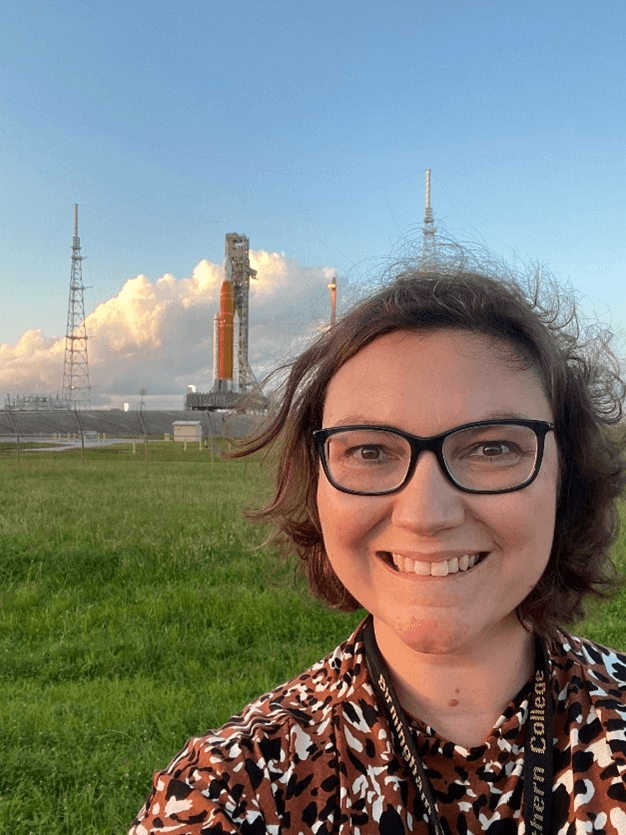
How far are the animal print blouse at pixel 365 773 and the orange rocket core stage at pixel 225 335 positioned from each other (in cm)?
5951

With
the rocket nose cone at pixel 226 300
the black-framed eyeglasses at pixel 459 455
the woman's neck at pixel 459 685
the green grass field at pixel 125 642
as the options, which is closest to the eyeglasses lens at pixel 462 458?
the black-framed eyeglasses at pixel 459 455

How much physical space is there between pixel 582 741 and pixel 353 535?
0.56 metres

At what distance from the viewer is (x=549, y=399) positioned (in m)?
1.51

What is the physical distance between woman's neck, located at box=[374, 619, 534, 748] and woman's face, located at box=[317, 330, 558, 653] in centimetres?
6

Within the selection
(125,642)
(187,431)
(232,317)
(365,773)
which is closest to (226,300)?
(232,317)

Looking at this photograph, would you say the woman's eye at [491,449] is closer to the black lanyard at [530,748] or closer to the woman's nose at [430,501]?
the woman's nose at [430,501]

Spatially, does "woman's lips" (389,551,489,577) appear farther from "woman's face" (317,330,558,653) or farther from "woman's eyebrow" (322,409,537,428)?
"woman's eyebrow" (322,409,537,428)

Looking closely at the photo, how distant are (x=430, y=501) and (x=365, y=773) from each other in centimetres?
50

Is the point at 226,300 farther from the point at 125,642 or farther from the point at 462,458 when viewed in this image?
the point at 462,458

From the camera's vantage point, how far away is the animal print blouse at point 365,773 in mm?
1216

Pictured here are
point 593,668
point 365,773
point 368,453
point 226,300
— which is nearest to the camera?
point 365,773

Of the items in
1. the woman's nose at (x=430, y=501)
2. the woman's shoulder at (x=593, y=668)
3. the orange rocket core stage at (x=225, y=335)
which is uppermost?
the orange rocket core stage at (x=225, y=335)

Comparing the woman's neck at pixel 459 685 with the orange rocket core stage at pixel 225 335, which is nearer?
the woman's neck at pixel 459 685

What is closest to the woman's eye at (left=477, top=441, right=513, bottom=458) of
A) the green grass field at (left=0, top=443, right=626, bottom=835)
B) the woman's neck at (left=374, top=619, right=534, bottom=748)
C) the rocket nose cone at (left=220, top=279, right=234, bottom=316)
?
the woman's neck at (left=374, top=619, right=534, bottom=748)
